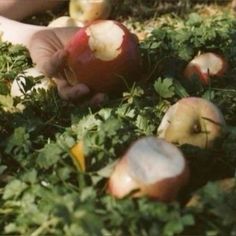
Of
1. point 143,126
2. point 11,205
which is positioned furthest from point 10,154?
point 143,126

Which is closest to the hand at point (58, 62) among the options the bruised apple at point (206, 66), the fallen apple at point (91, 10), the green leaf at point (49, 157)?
the bruised apple at point (206, 66)

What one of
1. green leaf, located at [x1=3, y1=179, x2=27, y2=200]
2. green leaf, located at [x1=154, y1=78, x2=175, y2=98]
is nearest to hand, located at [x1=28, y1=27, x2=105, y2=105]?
green leaf, located at [x1=154, y1=78, x2=175, y2=98]

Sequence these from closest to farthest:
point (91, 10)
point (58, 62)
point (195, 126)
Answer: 1. point (195, 126)
2. point (58, 62)
3. point (91, 10)

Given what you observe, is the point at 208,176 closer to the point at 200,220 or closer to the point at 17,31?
the point at 200,220

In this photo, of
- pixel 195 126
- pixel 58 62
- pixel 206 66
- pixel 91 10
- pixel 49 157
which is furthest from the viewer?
pixel 91 10

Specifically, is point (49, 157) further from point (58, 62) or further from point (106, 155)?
point (58, 62)

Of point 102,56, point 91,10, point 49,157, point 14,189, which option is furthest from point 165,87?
point 91,10

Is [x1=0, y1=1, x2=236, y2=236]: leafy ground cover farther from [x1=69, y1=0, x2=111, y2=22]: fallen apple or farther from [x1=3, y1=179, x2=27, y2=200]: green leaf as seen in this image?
[x1=69, y1=0, x2=111, y2=22]: fallen apple

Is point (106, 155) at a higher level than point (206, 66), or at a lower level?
higher
